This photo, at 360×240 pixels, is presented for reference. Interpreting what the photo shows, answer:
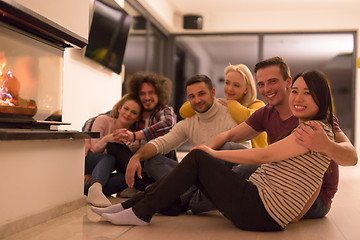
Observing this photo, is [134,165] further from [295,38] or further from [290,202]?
[295,38]

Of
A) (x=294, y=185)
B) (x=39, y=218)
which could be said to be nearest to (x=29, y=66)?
(x=39, y=218)

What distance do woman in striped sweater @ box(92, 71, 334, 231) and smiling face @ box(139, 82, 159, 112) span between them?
1218 millimetres

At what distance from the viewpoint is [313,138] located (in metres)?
1.76

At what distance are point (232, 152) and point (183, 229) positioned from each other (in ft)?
1.41

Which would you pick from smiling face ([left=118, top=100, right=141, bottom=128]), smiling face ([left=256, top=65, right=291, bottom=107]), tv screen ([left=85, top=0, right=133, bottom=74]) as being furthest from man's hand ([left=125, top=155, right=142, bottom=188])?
tv screen ([left=85, top=0, right=133, bottom=74])

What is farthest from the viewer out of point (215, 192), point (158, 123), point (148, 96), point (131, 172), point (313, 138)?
point (148, 96)

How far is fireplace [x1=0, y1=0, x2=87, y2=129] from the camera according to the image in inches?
75.4

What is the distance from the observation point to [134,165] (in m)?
2.44

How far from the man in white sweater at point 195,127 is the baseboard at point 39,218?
18.5 inches

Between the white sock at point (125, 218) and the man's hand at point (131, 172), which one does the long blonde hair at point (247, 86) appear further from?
the white sock at point (125, 218)

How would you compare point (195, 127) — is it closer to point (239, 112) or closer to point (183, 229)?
point (239, 112)

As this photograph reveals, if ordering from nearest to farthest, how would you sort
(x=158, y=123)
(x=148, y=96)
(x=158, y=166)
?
(x=158, y=166) < (x=158, y=123) < (x=148, y=96)

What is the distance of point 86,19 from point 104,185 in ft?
3.55

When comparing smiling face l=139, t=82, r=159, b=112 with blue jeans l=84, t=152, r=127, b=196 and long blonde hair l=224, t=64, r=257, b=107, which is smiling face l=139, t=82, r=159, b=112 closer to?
blue jeans l=84, t=152, r=127, b=196
